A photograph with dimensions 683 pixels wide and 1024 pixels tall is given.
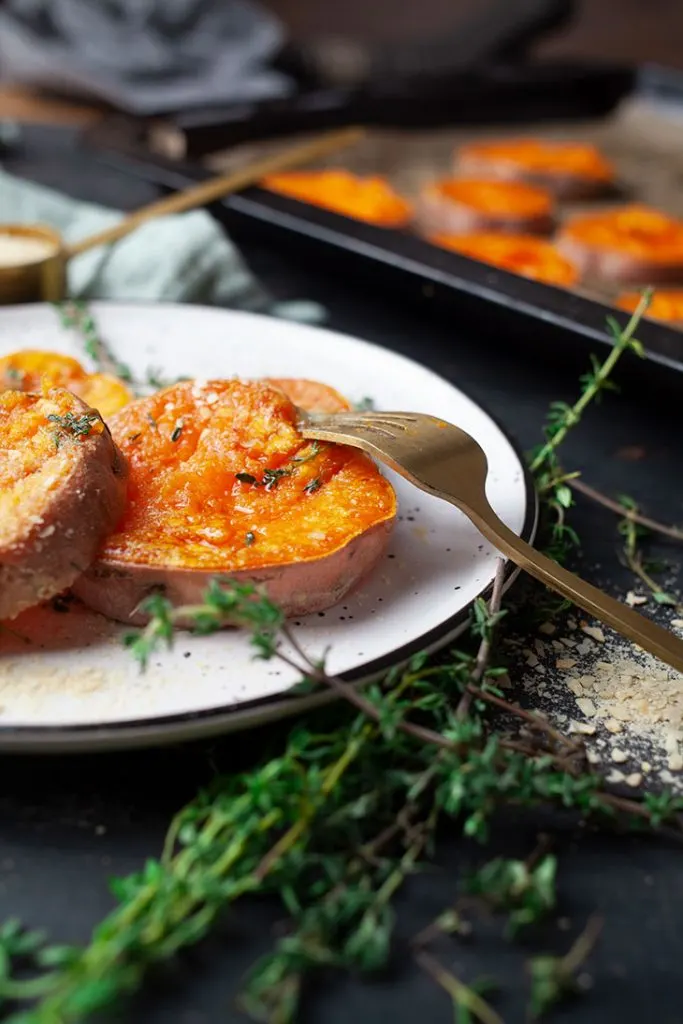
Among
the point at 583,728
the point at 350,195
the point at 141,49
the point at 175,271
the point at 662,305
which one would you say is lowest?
the point at 662,305

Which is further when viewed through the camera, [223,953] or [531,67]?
[531,67]

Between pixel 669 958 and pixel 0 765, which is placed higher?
pixel 0 765

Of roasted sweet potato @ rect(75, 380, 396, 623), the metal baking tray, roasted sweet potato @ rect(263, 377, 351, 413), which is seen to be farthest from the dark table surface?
the metal baking tray

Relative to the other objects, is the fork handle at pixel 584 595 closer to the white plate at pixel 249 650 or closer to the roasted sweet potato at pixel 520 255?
the white plate at pixel 249 650

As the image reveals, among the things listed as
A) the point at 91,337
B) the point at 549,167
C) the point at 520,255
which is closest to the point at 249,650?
the point at 91,337

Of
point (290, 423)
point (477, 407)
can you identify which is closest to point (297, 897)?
point (290, 423)

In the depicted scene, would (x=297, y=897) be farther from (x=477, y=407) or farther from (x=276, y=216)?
(x=276, y=216)

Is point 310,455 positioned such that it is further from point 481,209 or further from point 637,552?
point 481,209

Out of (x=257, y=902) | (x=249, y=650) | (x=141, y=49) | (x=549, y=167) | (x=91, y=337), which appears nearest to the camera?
(x=257, y=902)
